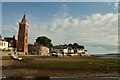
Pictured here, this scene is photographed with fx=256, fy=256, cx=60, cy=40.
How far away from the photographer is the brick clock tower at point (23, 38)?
92.7 m

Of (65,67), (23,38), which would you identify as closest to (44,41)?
(23,38)

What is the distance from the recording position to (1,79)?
27.2 metres

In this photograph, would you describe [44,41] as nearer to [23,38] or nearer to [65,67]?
[23,38]

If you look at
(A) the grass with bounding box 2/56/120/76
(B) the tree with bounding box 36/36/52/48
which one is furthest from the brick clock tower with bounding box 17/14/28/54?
(A) the grass with bounding box 2/56/120/76

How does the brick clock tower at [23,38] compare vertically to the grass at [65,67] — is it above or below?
above

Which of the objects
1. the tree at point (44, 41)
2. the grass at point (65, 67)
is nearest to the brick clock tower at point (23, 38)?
the tree at point (44, 41)

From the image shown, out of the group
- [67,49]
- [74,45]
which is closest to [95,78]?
[67,49]

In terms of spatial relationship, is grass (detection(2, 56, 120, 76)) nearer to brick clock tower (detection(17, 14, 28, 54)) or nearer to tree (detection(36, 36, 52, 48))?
brick clock tower (detection(17, 14, 28, 54))

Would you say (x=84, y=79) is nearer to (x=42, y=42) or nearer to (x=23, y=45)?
(x=23, y=45)

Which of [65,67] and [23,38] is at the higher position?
[23,38]

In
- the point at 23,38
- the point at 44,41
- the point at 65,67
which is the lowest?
the point at 65,67

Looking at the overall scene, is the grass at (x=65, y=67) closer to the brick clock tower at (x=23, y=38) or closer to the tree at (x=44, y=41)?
the brick clock tower at (x=23, y=38)

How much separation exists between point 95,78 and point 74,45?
13446 centimetres

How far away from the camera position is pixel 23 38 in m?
95.1
